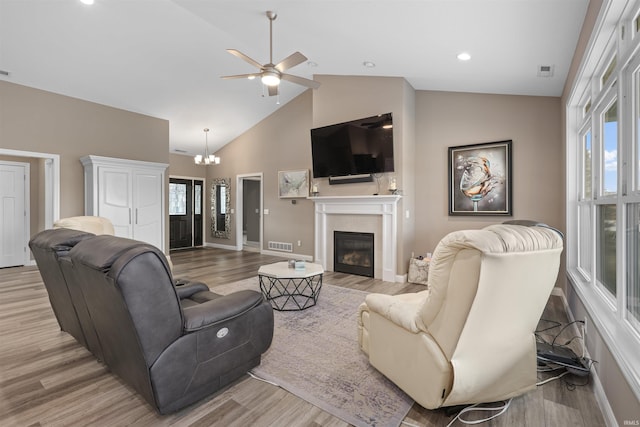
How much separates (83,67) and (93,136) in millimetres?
1440

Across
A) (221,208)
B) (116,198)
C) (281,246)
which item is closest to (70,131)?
(116,198)

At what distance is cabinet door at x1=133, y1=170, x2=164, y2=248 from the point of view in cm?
612

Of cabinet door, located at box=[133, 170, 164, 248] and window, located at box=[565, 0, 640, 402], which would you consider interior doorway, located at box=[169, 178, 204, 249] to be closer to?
cabinet door, located at box=[133, 170, 164, 248]

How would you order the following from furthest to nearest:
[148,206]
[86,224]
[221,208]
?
[221,208] → [148,206] → [86,224]

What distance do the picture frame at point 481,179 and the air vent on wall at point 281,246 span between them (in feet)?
11.4

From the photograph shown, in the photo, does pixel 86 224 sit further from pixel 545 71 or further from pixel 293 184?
pixel 545 71

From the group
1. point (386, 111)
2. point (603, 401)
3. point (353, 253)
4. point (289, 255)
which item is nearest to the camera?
point (603, 401)

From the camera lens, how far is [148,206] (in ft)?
20.6

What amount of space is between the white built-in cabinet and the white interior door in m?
1.50

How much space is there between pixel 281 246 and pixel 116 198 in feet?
10.9

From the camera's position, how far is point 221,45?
187 inches

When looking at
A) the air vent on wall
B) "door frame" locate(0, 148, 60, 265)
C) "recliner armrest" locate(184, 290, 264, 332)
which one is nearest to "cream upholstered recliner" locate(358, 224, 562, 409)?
"recliner armrest" locate(184, 290, 264, 332)

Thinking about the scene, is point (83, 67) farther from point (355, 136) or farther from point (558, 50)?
point (558, 50)

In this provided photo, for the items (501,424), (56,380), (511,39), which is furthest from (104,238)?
(511,39)
